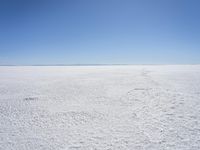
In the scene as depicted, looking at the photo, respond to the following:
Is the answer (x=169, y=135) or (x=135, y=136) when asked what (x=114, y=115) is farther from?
(x=169, y=135)

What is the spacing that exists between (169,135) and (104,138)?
1.32 m

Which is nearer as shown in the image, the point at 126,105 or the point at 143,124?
the point at 143,124

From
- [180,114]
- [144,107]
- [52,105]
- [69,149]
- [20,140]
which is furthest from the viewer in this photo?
[52,105]

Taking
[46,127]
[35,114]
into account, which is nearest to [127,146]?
[46,127]

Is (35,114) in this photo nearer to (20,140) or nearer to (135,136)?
(20,140)

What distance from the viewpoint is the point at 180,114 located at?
4.52 meters

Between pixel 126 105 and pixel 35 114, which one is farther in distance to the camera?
pixel 126 105

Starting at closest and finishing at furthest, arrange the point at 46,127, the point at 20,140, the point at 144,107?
the point at 20,140 → the point at 46,127 → the point at 144,107

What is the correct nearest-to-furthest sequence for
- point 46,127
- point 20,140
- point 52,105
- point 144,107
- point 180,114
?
1. point 20,140
2. point 46,127
3. point 180,114
4. point 144,107
5. point 52,105

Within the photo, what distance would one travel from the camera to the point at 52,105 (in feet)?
18.6

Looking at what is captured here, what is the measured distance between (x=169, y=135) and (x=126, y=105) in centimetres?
234

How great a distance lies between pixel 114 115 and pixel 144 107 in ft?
4.14

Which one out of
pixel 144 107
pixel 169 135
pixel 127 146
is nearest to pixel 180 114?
pixel 144 107

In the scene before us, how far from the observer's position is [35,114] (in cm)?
473
